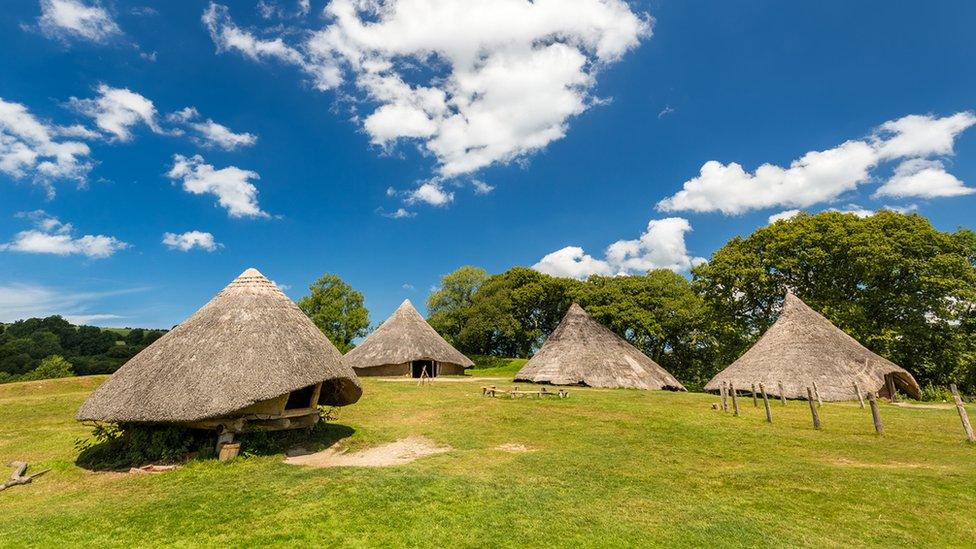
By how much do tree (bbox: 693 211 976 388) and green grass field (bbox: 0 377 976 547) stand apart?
17.9 metres

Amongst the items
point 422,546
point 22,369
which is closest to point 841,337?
point 422,546

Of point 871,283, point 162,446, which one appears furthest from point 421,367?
point 871,283

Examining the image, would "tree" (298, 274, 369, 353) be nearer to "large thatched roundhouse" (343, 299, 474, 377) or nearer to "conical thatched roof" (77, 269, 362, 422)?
"large thatched roundhouse" (343, 299, 474, 377)

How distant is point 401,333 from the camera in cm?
4047

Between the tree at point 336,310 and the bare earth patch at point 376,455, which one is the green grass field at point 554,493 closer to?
the bare earth patch at point 376,455

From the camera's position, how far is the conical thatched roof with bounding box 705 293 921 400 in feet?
79.3

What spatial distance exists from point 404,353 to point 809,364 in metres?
27.9

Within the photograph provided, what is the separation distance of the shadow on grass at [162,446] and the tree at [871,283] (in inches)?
1297

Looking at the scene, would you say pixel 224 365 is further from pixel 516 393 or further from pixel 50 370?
pixel 50 370

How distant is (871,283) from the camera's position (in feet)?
103

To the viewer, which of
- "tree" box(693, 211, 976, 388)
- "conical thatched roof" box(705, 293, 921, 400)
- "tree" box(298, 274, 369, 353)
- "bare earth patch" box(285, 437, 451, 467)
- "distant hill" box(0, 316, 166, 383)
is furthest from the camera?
"tree" box(298, 274, 369, 353)

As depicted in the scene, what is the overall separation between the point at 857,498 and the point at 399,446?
10.9m

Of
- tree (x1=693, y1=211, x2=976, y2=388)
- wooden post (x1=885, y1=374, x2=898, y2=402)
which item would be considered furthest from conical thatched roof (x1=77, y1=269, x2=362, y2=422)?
tree (x1=693, y1=211, x2=976, y2=388)

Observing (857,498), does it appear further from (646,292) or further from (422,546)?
(646,292)
